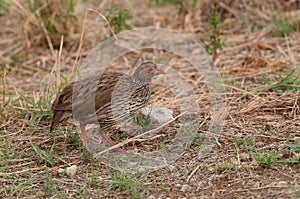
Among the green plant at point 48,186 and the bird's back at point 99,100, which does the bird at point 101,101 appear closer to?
the bird's back at point 99,100

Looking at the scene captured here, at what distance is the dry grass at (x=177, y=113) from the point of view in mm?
4348

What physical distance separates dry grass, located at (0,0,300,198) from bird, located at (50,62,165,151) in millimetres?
277

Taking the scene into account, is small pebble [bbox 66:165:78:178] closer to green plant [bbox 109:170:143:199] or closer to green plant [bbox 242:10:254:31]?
green plant [bbox 109:170:143:199]

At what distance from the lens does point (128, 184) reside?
4.28m

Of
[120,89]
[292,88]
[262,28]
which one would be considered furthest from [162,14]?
[120,89]

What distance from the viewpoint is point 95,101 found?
501 centimetres

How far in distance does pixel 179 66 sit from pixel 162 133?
2127 mm

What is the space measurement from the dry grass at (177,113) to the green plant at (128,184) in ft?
0.04

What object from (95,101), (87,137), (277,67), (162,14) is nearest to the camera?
(95,101)

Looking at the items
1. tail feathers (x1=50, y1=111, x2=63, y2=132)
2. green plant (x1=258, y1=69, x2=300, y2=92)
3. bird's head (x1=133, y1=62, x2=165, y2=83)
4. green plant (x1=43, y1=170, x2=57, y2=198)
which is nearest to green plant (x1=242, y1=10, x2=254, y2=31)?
green plant (x1=258, y1=69, x2=300, y2=92)

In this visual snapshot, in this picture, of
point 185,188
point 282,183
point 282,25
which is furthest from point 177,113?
point 282,25

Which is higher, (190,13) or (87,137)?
(190,13)

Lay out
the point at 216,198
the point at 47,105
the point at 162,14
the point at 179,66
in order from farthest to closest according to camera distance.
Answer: the point at 162,14 < the point at 179,66 < the point at 47,105 < the point at 216,198

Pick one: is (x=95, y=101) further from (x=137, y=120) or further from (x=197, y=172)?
(x=197, y=172)
